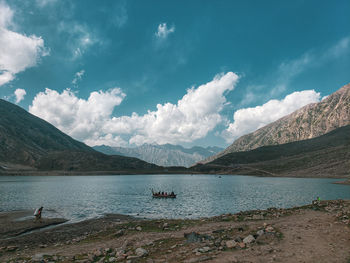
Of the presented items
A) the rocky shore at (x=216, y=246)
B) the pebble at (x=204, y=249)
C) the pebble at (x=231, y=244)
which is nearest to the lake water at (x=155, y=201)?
the rocky shore at (x=216, y=246)

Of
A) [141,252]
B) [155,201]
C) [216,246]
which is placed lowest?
[155,201]

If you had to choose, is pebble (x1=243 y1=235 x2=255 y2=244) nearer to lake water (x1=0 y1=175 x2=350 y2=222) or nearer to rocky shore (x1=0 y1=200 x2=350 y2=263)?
rocky shore (x1=0 y1=200 x2=350 y2=263)

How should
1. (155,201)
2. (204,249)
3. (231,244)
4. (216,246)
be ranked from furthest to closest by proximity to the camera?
(155,201)
(216,246)
(231,244)
(204,249)

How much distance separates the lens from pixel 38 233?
114 ft

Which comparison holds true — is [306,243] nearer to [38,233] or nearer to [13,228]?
[38,233]

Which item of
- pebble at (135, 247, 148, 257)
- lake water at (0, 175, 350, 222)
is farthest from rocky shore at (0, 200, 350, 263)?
lake water at (0, 175, 350, 222)

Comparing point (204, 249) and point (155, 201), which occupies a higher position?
point (204, 249)

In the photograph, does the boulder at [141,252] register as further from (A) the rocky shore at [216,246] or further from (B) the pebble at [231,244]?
(B) the pebble at [231,244]

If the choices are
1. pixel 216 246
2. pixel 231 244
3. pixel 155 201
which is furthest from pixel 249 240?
pixel 155 201

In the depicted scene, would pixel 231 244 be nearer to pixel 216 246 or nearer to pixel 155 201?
pixel 216 246

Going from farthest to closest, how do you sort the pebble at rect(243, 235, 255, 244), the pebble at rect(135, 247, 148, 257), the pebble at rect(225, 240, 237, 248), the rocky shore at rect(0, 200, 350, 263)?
the pebble at rect(243, 235, 255, 244)
the pebble at rect(135, 247, 148, 257)
the pebble at rect(225, 240, 237, 248)
the rocky shore at rect(0, 200, 350, 263)

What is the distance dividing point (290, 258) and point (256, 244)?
3.26 meters

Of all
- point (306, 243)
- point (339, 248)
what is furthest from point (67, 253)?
point (339, 248)

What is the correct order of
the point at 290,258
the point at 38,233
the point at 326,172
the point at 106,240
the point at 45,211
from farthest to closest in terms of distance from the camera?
the point at 326,172 < the point at 45,211 < the point at 38,233 < the point at 106,240 < the point at 290,258
